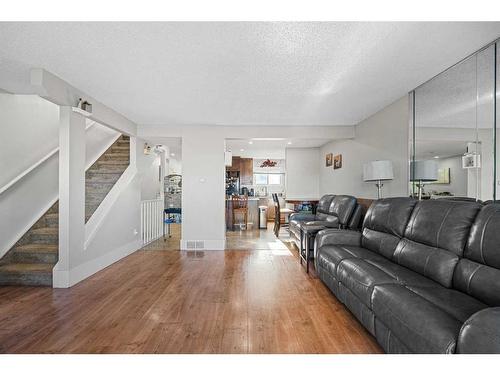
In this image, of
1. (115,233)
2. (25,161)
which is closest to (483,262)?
(115,233)

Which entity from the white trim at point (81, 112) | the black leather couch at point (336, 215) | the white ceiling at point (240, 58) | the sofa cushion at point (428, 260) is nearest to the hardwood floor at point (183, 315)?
the sofa cushion at point (428, 260)

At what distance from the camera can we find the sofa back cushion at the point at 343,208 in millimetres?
4184

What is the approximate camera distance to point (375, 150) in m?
4.26

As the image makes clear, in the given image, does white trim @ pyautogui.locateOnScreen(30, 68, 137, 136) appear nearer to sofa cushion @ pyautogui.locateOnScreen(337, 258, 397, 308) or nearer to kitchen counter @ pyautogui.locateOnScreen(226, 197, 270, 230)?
sofa cushion @ pyautogui.locateOnScreen(337, 258, 397, 308)

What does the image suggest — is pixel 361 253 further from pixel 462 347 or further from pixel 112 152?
pixel 112 152

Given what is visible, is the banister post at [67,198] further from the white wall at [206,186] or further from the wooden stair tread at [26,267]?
the white wall at [206,186]

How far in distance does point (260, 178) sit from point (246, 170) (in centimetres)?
95

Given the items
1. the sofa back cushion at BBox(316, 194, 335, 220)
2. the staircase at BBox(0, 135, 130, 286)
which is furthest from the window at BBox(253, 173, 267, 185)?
the staircase at BBox(0, 135, 130, 286)

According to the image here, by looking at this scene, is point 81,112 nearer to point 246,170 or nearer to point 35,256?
point 35,256

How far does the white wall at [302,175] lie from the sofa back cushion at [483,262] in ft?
18.6

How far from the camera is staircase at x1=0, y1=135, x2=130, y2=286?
3131mm
